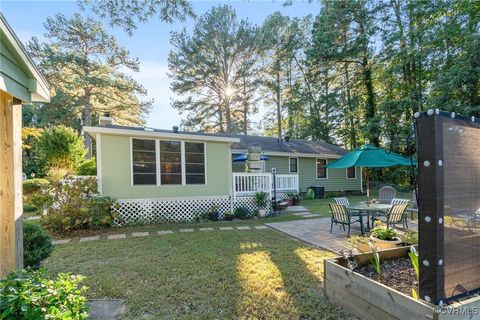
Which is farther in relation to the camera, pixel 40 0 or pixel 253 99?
pixel 253 99

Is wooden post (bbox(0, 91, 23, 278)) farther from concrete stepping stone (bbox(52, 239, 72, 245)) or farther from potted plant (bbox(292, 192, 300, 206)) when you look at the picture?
potted plant (bbox(292, 192, 300, 206))

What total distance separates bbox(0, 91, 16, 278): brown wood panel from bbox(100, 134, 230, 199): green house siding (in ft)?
17.7

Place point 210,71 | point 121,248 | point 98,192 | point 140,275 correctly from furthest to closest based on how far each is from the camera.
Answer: point 210,71, point 98,192, point 121,248, point 140,275

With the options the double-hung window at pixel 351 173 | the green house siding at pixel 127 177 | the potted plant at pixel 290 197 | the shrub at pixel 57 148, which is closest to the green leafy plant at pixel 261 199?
the green house siding at pixel 127 177

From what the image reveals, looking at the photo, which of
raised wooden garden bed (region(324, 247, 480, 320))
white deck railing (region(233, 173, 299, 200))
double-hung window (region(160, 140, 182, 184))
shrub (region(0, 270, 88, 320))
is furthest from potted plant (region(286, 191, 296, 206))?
shrub (region(0, 270, 88, 320))

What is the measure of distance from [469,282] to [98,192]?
8.62 meters

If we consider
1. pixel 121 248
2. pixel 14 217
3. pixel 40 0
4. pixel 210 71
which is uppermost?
pixel 210 71

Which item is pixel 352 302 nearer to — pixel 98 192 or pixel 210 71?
pixel 98 192

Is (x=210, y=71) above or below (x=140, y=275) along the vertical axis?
above

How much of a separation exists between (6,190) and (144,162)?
5892 millimetres

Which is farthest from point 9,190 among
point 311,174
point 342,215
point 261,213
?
point 311,174

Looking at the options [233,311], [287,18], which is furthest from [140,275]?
[287,18]

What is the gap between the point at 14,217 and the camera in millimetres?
2805

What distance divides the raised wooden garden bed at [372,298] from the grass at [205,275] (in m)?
0.21
